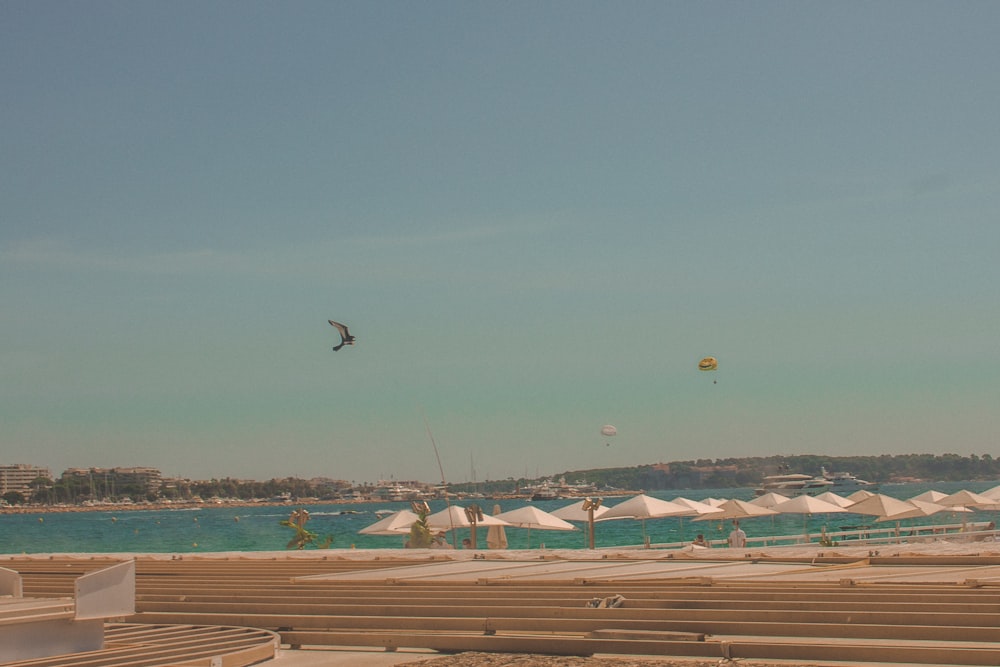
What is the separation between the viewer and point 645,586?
1255 centimetres

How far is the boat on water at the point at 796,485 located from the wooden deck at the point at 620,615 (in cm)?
12588

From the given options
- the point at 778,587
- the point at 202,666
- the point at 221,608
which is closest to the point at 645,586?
the point at 778,587

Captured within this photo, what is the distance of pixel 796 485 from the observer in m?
159

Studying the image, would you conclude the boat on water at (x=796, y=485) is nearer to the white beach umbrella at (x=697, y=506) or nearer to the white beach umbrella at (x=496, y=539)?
the white beach umbrella at (x=697, y=506)

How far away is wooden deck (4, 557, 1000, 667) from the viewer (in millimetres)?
8594

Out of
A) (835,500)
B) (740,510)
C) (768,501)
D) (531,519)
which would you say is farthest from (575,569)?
(835,500)

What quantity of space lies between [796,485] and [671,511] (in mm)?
132470

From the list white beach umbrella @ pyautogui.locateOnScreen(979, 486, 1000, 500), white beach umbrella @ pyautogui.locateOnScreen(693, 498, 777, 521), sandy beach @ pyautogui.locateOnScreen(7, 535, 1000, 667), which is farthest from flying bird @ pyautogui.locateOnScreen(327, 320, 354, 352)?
white beach umbrella @ pyautogui.locateOnScreen(979, 486, 1000, 500)

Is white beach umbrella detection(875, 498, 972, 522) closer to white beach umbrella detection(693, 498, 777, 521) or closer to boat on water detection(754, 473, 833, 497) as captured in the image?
white beach umbrella detection(693, 498, 777, 521)

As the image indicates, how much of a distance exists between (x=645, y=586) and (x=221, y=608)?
4999mm

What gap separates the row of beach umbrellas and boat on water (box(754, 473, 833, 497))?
100 meters

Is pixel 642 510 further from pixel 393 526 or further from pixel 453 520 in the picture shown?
pixel 393 526

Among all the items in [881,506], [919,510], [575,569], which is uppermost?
[575,569]

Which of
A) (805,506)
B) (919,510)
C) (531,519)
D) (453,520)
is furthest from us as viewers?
(805,506)
